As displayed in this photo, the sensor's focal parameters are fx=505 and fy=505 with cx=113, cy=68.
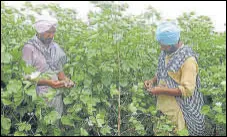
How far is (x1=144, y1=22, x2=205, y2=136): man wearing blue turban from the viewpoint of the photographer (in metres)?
3.41

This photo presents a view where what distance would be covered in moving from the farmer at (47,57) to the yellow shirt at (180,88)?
2.26 ft

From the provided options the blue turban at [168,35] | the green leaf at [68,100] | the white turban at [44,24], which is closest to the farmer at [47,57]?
the white turban at [44,24]

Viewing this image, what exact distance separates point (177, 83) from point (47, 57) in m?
0.95

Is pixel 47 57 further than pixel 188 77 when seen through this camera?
Yes

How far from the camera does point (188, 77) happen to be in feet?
11.1

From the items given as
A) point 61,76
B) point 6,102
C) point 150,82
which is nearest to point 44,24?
point 61,76

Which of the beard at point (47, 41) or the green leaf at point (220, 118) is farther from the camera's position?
the beard at point (47, 41)

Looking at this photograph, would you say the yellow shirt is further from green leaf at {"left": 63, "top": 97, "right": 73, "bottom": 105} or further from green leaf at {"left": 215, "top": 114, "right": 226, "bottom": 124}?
green leaf at {"left": 63, "top": 97, "right": 73, "bottom": 105}

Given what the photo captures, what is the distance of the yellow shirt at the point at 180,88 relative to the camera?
338cm

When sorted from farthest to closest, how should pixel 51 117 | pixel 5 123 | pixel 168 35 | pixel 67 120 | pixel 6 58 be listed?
pixel 168 35 < pixel 67 120 < pixel 51 117 < pixel 5 123 < pixel 6 58

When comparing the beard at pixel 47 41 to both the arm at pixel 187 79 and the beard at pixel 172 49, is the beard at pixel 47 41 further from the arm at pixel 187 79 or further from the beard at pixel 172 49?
the arm at pixel 187 79

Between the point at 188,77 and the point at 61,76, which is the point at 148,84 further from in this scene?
the point at 61,76

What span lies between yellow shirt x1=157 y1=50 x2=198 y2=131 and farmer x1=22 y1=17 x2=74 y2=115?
689mm

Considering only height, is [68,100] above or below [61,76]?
below
